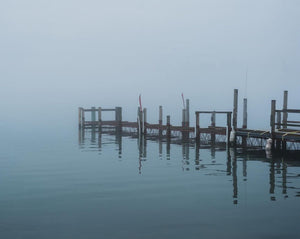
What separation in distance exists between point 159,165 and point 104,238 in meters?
12.3

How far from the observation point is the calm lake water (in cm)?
1029

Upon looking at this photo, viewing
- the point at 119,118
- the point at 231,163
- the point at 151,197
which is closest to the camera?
the point at 151,197

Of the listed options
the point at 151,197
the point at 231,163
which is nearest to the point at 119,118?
the point at 231,163

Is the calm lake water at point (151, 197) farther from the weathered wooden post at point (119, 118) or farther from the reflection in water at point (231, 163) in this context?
the weathered wooden post at point (119, 118)

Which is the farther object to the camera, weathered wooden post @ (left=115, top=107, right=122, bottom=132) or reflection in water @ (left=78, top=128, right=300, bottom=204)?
weathered wooden post @ (left=115, top=107, right=122, bottom=132)

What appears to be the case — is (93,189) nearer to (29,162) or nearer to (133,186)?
(133,186)

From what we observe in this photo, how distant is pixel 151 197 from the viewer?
13.9 metres

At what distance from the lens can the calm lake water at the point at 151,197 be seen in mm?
10289

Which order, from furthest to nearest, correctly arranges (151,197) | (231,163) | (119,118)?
(119,118)
(231,163)
(151,197)

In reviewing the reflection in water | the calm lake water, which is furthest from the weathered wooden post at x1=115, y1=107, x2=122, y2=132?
the calm lake water

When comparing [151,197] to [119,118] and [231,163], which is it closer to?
[231,163]

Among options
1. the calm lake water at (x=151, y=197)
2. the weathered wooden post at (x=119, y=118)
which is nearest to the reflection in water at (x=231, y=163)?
the calm lake water at (x=151, y=197)

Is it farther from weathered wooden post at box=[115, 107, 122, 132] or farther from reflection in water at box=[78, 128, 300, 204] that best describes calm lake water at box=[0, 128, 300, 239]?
weathered wooden post at box=[115, 107, 122, 132]

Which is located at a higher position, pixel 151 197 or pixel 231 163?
pixel 151 197
